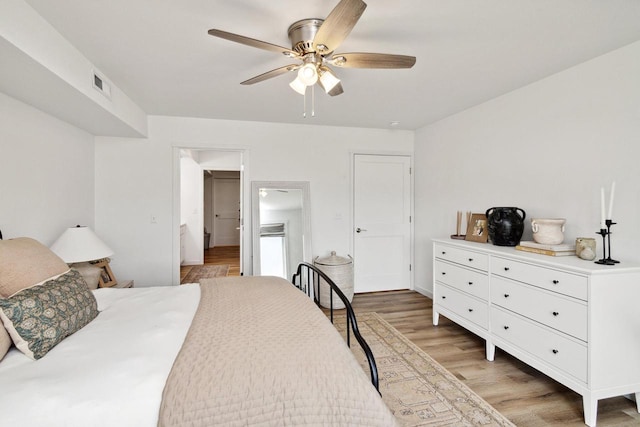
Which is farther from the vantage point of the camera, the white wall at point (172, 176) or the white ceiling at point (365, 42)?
the white wall at point (172, 176)

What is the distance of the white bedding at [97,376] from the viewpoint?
918 mm

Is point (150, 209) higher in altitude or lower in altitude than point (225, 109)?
lower

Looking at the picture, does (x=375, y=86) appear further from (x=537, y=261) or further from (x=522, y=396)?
(x=522, y=396)

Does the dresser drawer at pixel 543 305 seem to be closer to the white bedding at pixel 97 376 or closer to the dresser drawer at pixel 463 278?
the dresser drawer at pixel 463 278

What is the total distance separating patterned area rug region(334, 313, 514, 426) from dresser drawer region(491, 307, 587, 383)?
1.70ft

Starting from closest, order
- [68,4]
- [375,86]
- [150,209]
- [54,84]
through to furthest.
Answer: [68,4]
[54,84]
[375,86]
[150,209]

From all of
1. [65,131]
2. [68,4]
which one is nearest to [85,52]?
[68,4]

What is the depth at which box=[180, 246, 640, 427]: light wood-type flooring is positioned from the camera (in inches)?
72.1

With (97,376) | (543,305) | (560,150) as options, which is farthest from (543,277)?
(97,376)

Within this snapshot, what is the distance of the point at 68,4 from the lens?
160cm

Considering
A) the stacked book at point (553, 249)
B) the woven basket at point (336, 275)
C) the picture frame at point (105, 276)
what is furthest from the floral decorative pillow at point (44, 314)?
the stacked book at point (553, 249)

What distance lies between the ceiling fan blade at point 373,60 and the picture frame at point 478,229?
6.03 feet

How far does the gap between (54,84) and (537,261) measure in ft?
11.2

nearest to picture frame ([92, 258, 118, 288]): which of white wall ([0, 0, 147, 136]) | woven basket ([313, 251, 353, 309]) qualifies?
white wall ([0, 0, 147, 136])
